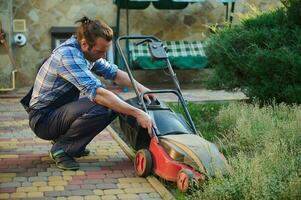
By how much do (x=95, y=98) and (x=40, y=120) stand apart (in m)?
0.75

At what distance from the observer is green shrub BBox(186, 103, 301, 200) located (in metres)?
3.60

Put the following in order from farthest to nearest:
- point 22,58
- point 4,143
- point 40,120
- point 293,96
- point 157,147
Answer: point 22,58 < point 293,96 < point 4,143 < point 40,120 < point 157,147

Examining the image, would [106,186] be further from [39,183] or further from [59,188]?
[39,183]

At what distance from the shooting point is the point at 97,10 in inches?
466

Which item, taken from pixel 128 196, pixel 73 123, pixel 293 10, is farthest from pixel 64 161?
pixel 293 10

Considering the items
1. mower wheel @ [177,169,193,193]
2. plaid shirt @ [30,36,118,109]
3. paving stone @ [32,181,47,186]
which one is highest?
plaid shirt @ [30,36,118,109]

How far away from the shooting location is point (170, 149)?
4438 mm

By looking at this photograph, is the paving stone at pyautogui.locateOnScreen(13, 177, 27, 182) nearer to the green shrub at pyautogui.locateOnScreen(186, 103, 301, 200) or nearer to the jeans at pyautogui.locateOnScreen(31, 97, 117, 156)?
the jeans at pyautogui.locateOnScreen(31, 97, 117, 156)

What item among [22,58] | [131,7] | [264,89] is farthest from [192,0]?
[264,89]

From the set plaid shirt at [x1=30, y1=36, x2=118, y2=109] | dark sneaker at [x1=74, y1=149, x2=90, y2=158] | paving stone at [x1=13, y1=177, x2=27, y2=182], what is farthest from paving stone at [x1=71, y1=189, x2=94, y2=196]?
dark sneaker at [x1=74, y1=149, x2=90, y2=158]

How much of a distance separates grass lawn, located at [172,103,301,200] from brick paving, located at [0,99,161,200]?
543 millimetres

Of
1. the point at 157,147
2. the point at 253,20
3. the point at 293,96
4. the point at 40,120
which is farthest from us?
the point at 253,20

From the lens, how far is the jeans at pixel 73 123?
500 cm

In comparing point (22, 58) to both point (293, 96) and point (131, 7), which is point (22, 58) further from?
point (293, 96)
